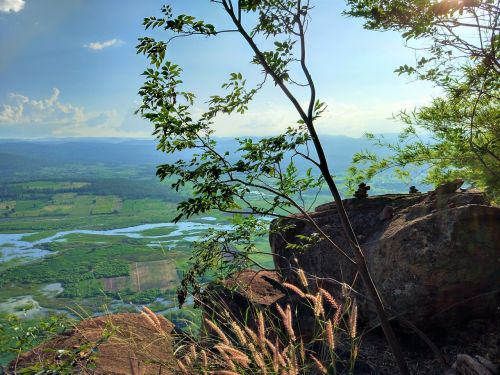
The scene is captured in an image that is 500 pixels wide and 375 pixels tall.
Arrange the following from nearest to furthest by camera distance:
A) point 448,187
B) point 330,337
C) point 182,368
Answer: point 182,368, point 330,337, point 448,187

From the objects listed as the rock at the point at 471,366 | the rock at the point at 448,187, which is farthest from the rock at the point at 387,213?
the rock at the point at 471,366

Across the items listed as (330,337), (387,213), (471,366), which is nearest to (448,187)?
(387,213)

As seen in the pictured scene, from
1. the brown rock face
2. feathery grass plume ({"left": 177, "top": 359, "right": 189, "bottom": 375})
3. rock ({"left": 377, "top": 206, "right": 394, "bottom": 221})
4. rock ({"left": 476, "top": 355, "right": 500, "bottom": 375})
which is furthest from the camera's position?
rock ({"left": 377, "top": 206, "right": 394, "bottom": 221})

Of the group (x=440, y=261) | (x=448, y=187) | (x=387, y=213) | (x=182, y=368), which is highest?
(x=448, y=187)

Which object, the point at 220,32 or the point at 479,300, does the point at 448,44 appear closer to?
the point at 220,32

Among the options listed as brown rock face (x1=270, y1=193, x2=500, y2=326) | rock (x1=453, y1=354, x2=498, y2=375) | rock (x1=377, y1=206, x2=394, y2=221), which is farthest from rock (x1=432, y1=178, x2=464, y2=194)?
rock (x1=453, y1=354, x2=498, y2=375)

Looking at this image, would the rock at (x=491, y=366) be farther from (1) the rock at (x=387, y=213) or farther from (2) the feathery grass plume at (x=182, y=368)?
(1) the rock at (x=387, y=213)

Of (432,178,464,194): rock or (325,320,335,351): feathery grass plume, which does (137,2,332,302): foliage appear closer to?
(325,320,335,351): feathery grass plume

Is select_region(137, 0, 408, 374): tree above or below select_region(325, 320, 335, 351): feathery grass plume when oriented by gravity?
above

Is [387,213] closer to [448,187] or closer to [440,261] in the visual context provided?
[448,187]
